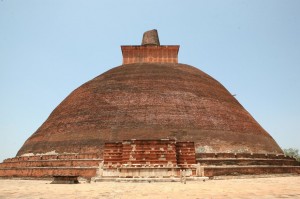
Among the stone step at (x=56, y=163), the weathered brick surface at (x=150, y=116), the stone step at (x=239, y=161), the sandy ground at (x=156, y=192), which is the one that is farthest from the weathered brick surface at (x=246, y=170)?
the stone step at (x=56, y=163)

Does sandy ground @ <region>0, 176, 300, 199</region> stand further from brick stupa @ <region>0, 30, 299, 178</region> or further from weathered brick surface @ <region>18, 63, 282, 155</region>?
weathered brick surface @ <region>18, 63, 282, 155</region>

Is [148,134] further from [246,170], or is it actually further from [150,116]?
[246,170]

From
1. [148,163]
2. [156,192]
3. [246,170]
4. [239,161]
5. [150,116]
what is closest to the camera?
[156,192]

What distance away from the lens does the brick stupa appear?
1029 centimetres

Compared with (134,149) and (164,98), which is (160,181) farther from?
(164,98)

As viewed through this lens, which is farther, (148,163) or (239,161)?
(239,161)

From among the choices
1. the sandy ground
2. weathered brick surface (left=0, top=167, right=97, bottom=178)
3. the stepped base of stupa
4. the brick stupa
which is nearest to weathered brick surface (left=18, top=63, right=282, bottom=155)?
the brick stupa

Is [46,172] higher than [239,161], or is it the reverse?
[239,161]

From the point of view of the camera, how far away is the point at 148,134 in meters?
13.1

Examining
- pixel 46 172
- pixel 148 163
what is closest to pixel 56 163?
pixel 46 172

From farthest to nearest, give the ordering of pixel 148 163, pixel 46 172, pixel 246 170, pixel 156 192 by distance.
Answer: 1. pixel 46 172
2. pixel 246 170
3. pixel 148 163
4. pixel 156 192

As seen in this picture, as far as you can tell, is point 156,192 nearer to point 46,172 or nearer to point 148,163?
point 148,163

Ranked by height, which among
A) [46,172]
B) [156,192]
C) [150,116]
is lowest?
[156,192]

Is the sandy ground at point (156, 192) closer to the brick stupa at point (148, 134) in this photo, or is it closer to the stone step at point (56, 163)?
the brick stupa at point (148, 134)
